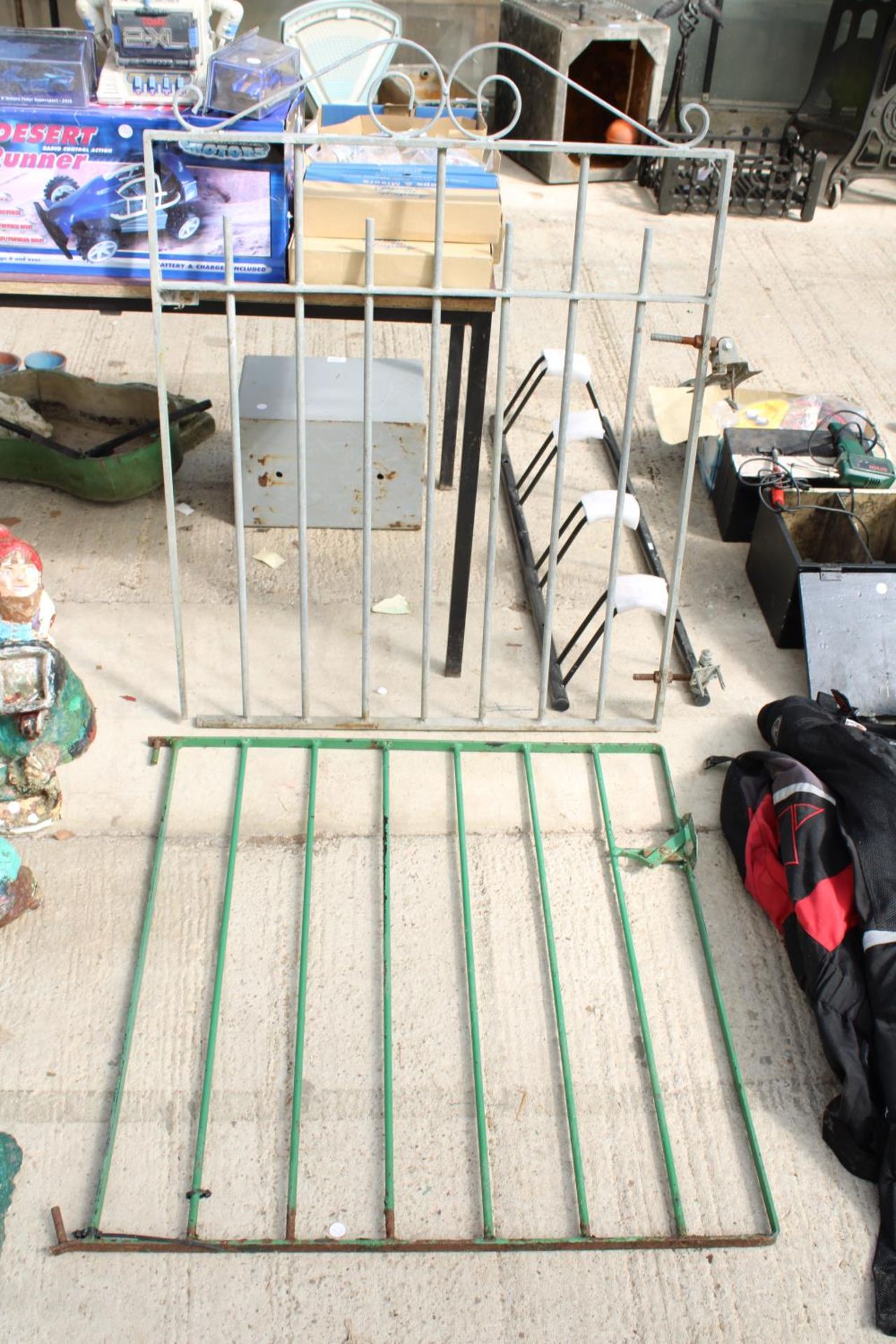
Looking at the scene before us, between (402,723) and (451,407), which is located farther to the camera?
(451,407)

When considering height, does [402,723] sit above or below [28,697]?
below

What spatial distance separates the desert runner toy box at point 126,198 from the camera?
3.69 m

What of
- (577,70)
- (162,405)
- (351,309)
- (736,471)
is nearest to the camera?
(162,405)

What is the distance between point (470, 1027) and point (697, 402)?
6.34ft

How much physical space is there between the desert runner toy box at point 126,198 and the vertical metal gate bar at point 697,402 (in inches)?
50.1

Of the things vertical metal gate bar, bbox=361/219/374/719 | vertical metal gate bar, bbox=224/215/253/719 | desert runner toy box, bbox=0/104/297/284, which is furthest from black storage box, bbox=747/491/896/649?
desert runner toy box, bbox=0/104/297/284

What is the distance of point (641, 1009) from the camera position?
3.48m

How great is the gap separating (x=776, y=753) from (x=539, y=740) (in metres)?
0.80

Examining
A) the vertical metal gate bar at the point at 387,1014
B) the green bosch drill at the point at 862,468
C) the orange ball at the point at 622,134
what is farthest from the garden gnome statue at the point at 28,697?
the orange ball at the point at 622,134

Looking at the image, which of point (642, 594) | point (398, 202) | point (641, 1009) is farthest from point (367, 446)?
Result: point (641, 1009)

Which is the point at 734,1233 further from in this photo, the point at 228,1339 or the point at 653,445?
the point at 653,445

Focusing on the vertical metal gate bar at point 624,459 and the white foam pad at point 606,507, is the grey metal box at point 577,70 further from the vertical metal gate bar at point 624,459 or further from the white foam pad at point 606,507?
the vertical metal gate bar at point 624,459

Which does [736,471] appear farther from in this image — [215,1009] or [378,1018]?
[215,1009]

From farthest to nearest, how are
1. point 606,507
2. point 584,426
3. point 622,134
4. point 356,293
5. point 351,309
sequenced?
point 622,134, point 584,426, point 606,507, point 351,309, point 356,293
